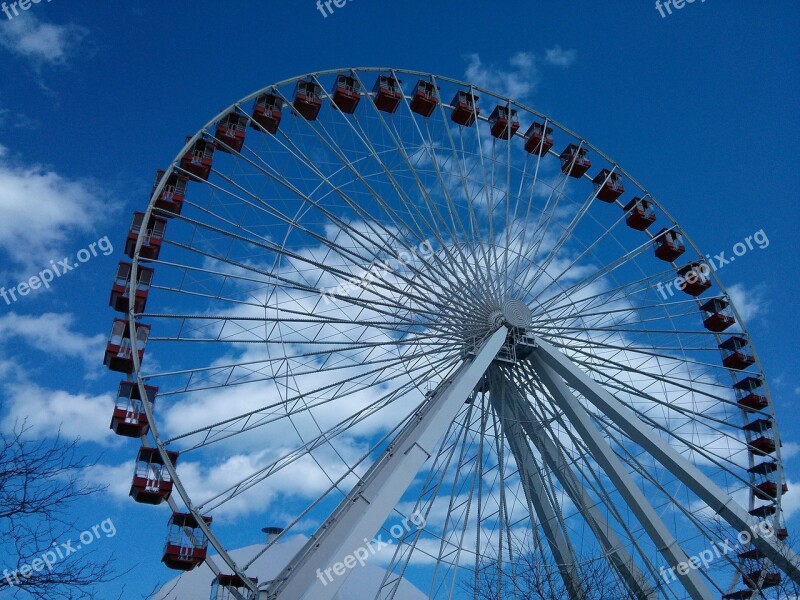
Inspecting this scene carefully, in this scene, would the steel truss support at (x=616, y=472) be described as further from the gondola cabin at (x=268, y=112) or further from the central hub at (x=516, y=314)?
the gondola cabin at (x=268, y=112)

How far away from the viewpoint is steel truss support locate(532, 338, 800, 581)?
22.0m

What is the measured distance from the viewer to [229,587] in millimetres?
21156

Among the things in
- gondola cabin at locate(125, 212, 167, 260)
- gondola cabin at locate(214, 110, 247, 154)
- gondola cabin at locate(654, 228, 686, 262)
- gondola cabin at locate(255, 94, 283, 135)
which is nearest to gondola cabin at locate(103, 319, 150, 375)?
gondola cabin at locate(125, 212, 167, 260)

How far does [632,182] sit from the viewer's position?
33.0m

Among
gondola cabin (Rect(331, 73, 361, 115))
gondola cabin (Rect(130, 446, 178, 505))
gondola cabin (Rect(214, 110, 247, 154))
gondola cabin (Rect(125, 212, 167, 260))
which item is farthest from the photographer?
gondola cabin (Rect(331, 73, 361, 115))

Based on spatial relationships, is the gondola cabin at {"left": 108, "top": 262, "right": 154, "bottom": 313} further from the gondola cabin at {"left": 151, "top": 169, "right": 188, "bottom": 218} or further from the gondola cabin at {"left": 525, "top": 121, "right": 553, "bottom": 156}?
the gondola cabin at {"left": 525, "top": 121, "right": 553, "bottom": 156}

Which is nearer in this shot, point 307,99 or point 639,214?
point 307,99

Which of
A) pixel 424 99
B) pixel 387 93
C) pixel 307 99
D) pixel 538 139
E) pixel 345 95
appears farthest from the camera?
pixel 538 139

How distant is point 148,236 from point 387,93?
10033mm

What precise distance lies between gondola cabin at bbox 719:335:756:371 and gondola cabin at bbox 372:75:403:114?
1443 centimetres

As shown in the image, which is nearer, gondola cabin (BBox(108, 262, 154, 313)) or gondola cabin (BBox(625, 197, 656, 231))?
gondola cabin (BBox(108, 262, 154, 313))

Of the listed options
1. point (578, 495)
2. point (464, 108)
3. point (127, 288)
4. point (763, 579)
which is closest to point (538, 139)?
point (464, 108)

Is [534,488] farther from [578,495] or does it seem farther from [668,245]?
[668,245]

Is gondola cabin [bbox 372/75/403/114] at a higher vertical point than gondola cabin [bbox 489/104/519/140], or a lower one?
higher
